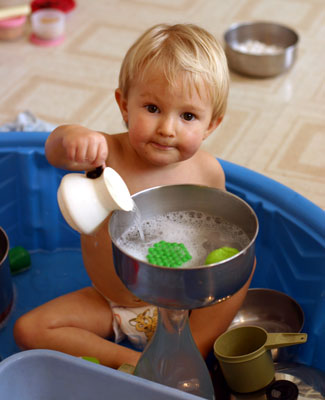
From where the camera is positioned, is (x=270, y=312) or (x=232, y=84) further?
(x=232, y=84)

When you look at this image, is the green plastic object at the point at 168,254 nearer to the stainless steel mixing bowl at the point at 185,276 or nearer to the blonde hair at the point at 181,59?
the stainless steel mixing bowl at the point at 185,276

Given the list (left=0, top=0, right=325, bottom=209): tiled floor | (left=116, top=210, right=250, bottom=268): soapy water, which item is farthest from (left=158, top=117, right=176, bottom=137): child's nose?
(left=0, top=0, right=325, bottom=209): tiled floor

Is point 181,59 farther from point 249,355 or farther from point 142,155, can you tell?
point 249,355

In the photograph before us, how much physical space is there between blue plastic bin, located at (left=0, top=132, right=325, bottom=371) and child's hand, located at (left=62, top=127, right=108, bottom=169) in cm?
35

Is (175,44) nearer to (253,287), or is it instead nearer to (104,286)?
(104,286)

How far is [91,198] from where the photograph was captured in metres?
0.77

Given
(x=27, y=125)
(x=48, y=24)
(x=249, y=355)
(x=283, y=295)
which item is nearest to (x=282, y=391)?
(x=249, y=355)

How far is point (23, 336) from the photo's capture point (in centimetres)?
100

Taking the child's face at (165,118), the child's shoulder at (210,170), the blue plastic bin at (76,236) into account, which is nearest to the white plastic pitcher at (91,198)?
the child's face at (165,118)

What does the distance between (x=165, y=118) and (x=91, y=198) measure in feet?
0.54

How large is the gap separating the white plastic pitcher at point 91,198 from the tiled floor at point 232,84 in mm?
701

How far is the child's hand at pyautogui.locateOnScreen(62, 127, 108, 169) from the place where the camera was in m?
0.82

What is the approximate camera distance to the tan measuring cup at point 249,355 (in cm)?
86

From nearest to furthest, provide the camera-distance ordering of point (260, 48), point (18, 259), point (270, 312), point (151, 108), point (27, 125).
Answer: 1. point (151, 108)
2. point (270, 312)
3. point (18, 259)
4. point (27, 125)
5. point (260, 48)
